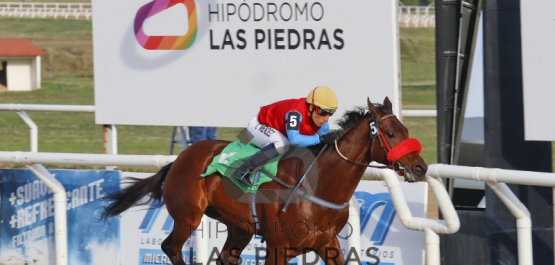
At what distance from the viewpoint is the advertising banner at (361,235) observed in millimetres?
5777

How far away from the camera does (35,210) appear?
678 cm

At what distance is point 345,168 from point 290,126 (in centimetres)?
37

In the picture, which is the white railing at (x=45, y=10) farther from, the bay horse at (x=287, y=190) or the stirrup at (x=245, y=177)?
the stirrup at (x=245, y=177)

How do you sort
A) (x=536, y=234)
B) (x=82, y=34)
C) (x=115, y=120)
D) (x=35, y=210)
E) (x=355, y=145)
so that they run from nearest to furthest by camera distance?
(x=355, y=145) < (x=536, y=234) < (x=35, y=210) < (x=115, y=120) < (x=82, y=34)

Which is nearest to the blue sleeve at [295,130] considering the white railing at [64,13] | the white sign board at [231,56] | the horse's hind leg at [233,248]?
the horse's hind leg at [233,248]

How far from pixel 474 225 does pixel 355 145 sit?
1.11 metres

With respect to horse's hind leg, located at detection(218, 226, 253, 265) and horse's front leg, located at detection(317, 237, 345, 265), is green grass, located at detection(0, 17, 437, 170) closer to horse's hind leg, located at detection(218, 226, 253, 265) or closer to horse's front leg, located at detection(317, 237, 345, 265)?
horse's hind leg, located at detection(218, 226, 253, 265)

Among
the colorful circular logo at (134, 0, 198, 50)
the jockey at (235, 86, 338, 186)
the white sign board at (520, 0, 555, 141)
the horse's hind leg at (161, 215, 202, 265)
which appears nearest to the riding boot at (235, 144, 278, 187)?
the jockey at (235, 86, 338, 186)

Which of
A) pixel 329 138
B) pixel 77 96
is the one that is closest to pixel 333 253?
pixel 329 138

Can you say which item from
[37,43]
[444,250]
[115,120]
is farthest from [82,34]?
[444,250]

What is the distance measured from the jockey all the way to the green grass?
592 centimetres

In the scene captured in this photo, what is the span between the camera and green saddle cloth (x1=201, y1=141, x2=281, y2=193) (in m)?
5.38

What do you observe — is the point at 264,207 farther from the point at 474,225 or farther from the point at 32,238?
the point at 32,238

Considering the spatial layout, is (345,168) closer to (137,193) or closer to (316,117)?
(316,117)
